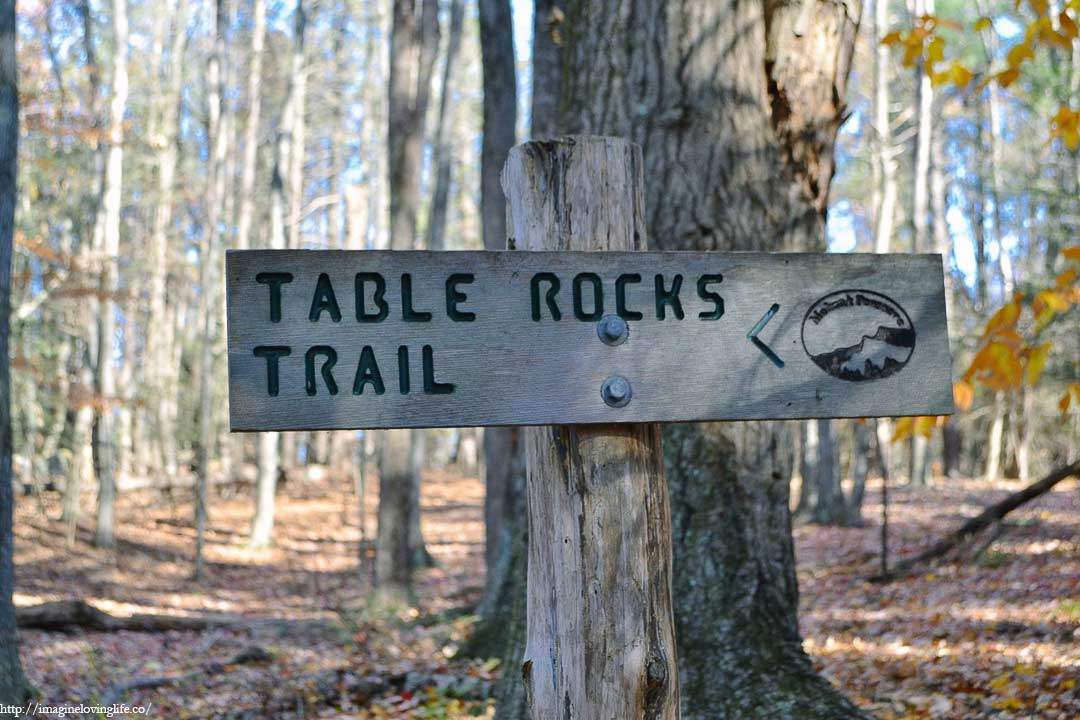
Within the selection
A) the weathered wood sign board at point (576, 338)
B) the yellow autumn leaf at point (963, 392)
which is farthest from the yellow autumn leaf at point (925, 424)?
the weathered wood sign board at point (576, 338)

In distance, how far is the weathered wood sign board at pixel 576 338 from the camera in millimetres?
2094

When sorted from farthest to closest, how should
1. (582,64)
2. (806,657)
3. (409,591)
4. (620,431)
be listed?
1. (409,591)
2. (582,64)
3. (806,657)
4. (620,431)

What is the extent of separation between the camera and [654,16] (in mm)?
4031

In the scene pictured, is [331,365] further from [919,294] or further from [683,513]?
[683,513]

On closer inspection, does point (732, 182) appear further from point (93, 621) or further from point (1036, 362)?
point (93, 621)

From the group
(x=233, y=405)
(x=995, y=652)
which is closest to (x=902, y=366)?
(x=233, y=405)

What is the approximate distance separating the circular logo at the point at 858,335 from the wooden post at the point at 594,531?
424 mm

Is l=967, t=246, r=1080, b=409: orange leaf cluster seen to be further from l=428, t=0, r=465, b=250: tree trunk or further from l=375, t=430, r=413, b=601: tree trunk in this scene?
l=428, t=0, r=465, b=250: tree trunk

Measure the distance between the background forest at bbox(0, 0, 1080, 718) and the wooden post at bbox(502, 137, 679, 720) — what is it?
4.15ft

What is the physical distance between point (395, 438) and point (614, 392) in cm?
910

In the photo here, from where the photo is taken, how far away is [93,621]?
9.12 m

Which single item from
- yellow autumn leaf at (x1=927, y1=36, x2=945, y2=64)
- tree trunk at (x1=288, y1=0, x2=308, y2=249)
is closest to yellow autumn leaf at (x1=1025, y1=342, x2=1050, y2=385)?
yellow autumn leaf at (x1=927, y1=36, x2=945, y2=64)

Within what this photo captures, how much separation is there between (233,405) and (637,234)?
1002 mm

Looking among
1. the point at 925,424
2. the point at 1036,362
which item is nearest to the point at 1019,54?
the point at 1036,362
